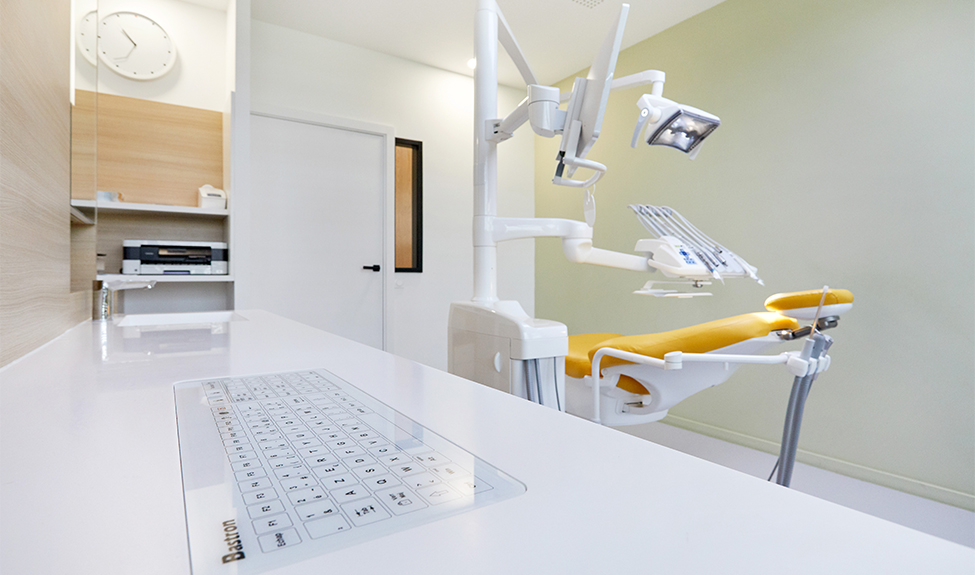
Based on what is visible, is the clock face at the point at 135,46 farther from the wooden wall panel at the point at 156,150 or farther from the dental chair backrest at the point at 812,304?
the dental chair backrest at the point at 812,304

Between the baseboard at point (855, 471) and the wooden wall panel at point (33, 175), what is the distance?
301 cm

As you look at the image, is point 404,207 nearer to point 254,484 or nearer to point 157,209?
point 157,209

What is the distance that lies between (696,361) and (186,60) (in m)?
3.08

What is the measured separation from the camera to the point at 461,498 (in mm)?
252

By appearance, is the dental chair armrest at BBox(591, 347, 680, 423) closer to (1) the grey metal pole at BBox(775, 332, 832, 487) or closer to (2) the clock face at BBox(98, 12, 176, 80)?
(1) the grey metal pole at BBox(775, 332, 832, 487)

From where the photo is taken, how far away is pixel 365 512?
240 millimetres

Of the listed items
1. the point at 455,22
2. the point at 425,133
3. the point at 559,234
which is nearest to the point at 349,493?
the point at 559,234

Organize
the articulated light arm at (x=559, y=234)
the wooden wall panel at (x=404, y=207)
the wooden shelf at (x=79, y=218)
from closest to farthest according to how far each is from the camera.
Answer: the wooden shelf at (x=79, y=218)
the articulated light arm at (x=559, y=234)
the wooden wall panel at (x=404, y=207)

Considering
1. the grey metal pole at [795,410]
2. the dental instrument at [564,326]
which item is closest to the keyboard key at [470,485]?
the dental instrument at [564,326]

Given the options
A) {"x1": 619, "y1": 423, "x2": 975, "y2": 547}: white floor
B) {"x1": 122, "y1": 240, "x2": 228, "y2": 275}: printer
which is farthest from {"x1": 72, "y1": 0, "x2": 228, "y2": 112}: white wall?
{"x1": 619, "y1": 423, "x2": 975, "y2": 547}: white floor

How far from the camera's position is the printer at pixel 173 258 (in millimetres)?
2346

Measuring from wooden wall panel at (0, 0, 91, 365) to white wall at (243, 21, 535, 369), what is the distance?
2464mm

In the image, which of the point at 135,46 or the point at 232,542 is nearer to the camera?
the point at 232,542

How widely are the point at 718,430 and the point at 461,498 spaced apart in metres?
3.07
